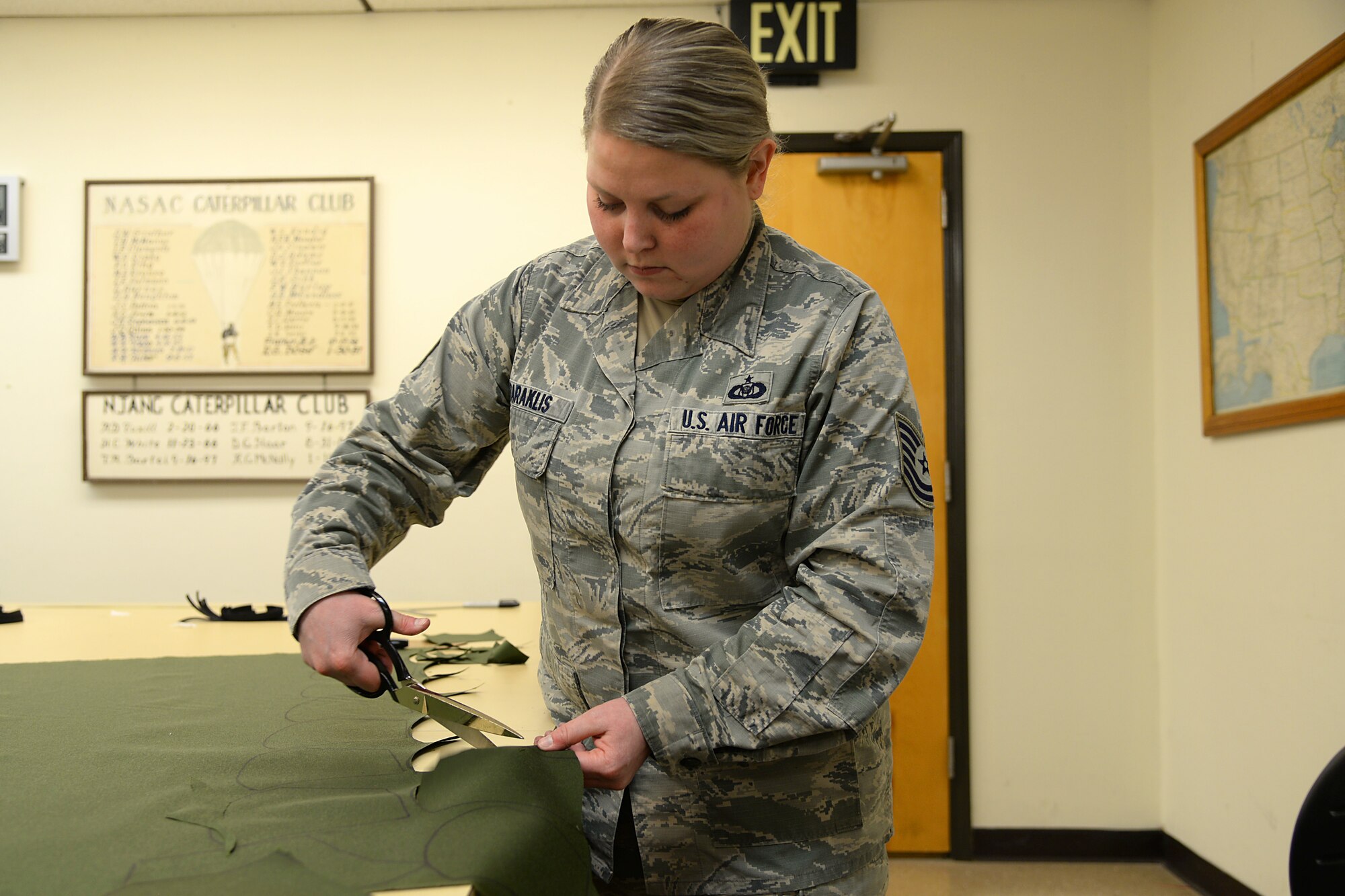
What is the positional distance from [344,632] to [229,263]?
8.48 feet

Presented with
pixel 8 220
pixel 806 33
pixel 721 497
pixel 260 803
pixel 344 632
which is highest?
pixel 806 33

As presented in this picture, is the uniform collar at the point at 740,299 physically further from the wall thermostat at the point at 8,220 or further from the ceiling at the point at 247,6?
the wall thermostat at the point at 8,220

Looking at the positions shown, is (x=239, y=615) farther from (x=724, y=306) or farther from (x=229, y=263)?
(x=229, y=263)

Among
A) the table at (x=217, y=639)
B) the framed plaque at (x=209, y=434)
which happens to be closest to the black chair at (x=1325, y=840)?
the table at (x=217, y=639)

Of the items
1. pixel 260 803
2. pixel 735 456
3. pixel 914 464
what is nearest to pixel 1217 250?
pixel 914 464

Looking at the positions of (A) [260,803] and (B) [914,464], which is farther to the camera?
(B) [914,464]

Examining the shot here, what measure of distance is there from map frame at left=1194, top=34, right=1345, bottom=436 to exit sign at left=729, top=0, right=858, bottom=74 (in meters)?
1.07

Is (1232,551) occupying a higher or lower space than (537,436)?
lower

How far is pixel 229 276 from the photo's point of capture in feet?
10.0

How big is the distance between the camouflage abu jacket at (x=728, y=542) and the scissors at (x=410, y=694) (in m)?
0.06

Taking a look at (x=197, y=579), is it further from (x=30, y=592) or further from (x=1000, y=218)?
(x=1000, y=218)

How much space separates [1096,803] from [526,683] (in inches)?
94.4

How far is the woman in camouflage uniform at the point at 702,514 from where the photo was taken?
2.75ft

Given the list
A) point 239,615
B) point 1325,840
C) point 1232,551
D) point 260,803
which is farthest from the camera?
point 1232,551
